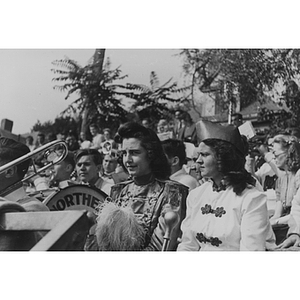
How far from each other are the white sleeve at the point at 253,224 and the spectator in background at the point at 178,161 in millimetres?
539

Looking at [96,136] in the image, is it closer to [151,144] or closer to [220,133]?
[151,144]

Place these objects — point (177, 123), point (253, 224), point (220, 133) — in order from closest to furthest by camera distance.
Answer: point (253, 224)
point (220, 133)
point (177, 123)

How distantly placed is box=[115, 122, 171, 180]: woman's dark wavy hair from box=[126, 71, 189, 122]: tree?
14 cm

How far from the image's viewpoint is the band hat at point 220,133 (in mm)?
5082

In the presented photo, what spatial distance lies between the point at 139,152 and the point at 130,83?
0.67 meters

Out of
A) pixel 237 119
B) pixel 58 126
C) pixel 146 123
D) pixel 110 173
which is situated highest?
pixel 237 119

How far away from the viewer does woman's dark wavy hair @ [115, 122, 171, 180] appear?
511 centimetres

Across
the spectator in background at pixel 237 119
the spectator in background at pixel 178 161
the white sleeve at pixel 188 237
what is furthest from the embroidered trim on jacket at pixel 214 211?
the spectator in background at pixel 237 119

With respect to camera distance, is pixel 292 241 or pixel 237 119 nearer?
pixel 292 241

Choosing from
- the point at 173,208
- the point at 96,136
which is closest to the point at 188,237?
the point at 173,208

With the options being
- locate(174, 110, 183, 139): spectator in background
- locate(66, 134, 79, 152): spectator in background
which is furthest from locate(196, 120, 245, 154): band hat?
locate(66, 134, 79, 152): spectator in background

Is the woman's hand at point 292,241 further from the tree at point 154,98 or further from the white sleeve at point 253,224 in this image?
the tree at point 154,98

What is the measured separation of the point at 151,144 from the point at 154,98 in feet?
1.48

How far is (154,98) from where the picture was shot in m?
5.18
